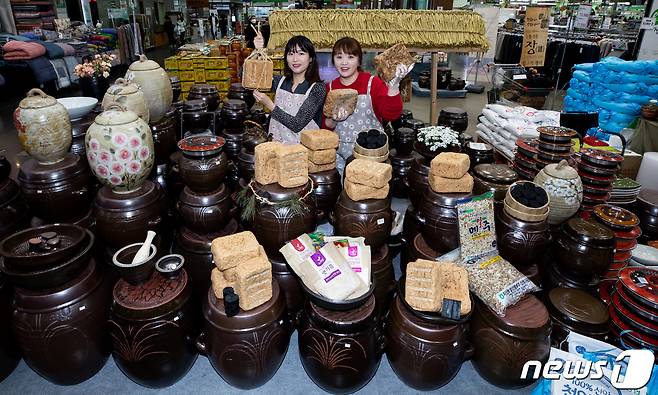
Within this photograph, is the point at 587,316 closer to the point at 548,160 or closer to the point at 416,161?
the point at 548,160

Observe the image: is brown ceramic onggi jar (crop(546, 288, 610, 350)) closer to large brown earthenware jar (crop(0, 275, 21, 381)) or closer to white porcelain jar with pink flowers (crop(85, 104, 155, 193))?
white porcelain jar with pink flowers (crop(85, 104, 155, 193))

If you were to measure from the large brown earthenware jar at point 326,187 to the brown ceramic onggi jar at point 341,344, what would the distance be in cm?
90

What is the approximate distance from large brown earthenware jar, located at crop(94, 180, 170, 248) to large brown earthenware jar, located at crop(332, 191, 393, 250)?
104 cm

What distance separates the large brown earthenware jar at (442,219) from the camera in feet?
7.38

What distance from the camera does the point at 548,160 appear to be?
271 centimetres

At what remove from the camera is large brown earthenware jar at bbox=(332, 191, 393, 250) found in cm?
215

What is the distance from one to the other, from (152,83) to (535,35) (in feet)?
12.3

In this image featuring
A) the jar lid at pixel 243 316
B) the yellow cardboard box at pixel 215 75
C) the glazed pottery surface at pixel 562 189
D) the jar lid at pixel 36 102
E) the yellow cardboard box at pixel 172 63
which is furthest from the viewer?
the yellow cardboard box at pixel 215 75

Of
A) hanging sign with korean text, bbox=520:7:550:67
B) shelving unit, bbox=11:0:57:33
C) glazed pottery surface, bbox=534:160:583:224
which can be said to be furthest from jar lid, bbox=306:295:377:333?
shelving unit, bbox=11:0:57:33

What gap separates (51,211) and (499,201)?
2.55m

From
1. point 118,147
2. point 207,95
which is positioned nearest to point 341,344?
point 118,147

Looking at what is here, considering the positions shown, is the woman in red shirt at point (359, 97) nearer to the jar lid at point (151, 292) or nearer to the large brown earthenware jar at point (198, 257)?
the large brown earthenware jar at point (198, 257)

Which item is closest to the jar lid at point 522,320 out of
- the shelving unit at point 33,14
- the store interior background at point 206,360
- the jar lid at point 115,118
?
the store interior background at point 206,360

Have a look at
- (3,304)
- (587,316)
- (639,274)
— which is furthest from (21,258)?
(639,274)
